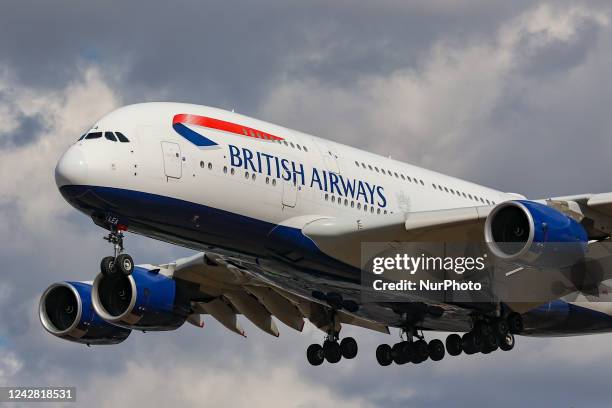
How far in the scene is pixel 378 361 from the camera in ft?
151

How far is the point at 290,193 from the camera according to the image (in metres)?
38.1

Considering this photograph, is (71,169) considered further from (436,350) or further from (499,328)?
(436,350)

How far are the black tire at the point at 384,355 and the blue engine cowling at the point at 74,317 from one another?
8465mm

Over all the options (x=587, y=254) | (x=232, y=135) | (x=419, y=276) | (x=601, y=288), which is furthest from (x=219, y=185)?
(x=601, y=288)

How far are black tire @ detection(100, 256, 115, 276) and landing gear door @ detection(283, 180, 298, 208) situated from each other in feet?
15.8

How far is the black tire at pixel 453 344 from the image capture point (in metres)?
45.5

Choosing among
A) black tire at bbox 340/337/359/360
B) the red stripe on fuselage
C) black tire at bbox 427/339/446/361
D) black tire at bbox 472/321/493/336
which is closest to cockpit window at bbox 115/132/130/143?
the red stripe on fuselage

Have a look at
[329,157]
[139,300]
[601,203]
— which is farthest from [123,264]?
[601,203]

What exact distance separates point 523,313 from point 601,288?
3268 millimetres

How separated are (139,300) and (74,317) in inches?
138

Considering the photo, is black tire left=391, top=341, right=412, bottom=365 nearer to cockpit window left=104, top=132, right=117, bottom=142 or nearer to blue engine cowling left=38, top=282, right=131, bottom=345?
blue engine cowling left=38, top=282, right=131, bottom=345

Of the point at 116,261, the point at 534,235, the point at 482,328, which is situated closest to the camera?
the point at 534,235

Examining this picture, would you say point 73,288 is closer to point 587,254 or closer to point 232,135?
point 232,135

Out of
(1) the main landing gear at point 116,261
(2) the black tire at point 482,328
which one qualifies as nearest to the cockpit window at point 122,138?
(1) the main landing gear at point 116,261
